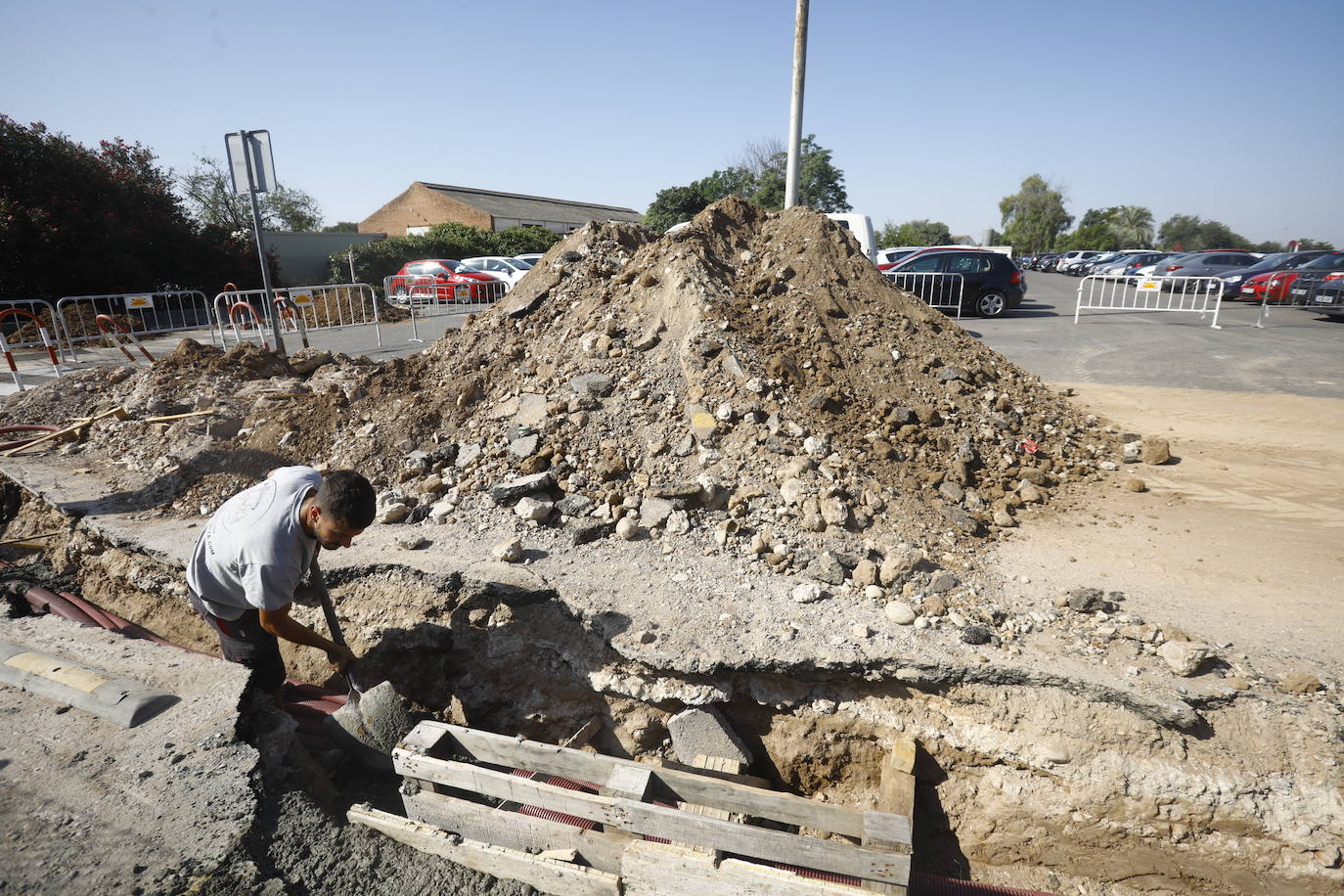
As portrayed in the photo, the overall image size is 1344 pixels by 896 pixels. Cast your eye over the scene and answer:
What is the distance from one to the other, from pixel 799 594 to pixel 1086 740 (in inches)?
56.3

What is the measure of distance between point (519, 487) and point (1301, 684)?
4260mm

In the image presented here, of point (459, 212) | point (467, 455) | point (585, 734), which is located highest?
point (459, 212)

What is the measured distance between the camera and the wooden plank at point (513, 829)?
2.55m

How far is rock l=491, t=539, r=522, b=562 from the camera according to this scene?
4.04 m

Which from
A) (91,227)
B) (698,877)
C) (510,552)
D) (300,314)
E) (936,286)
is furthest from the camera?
(91,227)

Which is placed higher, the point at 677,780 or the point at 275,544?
the point at 275,544

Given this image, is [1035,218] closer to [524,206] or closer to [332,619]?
[524,206]

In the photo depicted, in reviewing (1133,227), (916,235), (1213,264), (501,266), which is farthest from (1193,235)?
(501,266)

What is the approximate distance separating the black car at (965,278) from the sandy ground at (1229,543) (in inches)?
296

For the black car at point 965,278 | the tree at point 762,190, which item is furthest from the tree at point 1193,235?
the black car at point 965,278

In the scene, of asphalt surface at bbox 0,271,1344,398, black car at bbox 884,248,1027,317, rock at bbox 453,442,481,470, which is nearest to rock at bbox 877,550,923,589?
rock at bbox 453,442,481,470

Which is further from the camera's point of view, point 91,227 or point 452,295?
point 452,295

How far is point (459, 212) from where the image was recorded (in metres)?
33.9

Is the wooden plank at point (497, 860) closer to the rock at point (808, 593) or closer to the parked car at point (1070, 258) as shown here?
the rock at point (808, 593)
